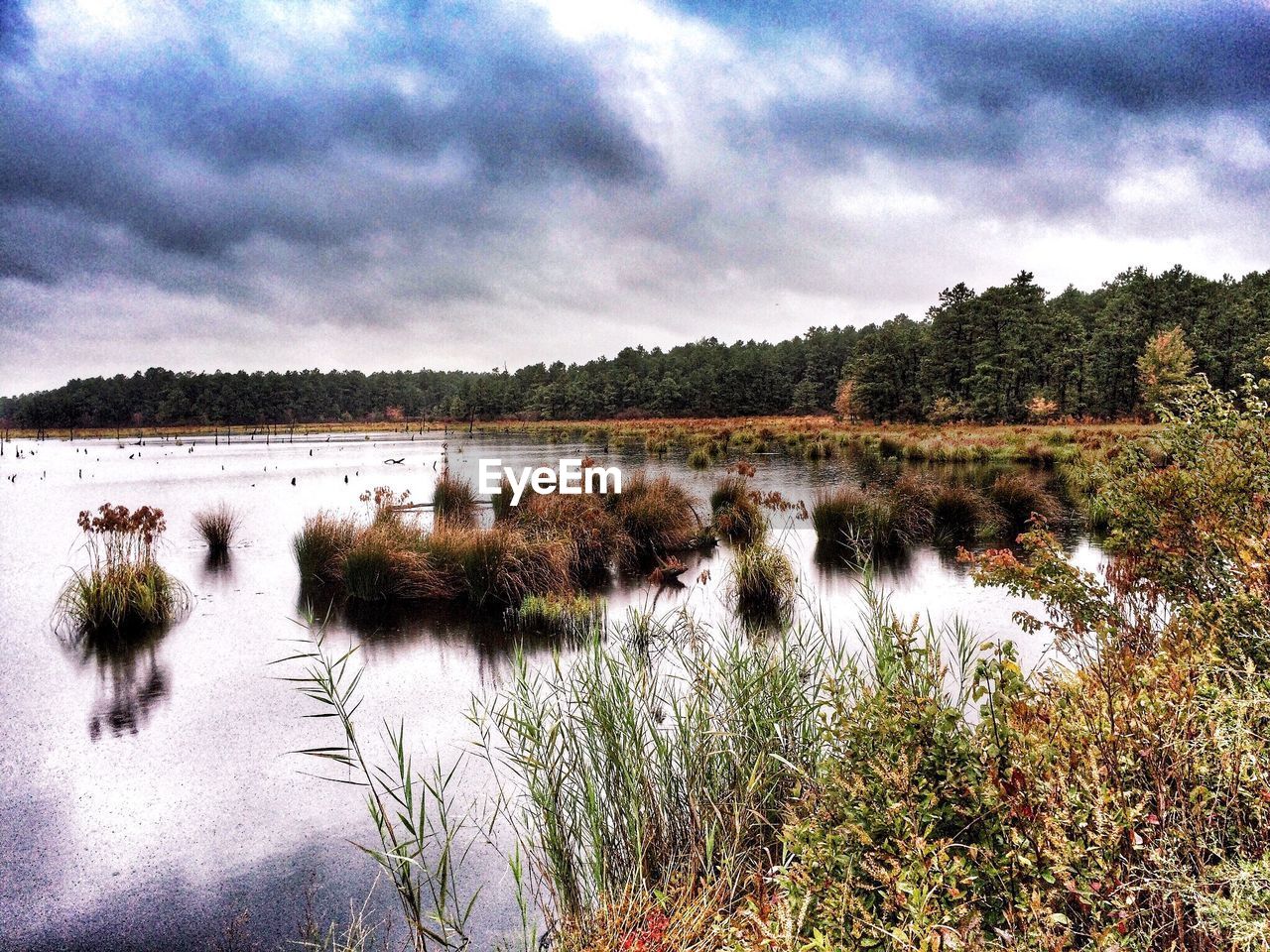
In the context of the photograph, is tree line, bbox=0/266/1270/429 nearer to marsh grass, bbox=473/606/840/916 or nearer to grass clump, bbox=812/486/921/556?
marsh grass, bbox=473/606/840/916

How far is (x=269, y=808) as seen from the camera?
547 cm

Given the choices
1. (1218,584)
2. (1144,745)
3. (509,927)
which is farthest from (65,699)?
(1218,584)

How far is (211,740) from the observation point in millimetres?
6773

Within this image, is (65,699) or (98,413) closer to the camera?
(65,699)

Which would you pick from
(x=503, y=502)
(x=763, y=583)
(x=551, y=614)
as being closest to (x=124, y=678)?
(x=551, y=614)

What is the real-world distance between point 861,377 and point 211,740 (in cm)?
7674

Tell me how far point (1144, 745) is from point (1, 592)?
55.7 feet

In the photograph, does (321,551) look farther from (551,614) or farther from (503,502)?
(551,614)

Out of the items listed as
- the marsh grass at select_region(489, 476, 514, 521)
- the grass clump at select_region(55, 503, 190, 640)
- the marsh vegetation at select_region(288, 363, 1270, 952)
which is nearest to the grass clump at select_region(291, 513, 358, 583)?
the grass clump at select_region(55, 503, 190, 640)

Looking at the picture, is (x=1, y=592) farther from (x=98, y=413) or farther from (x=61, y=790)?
(x=98, y=413)

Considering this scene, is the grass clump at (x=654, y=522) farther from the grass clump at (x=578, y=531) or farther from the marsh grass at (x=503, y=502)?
the marsh grass at (x=503, y=502)

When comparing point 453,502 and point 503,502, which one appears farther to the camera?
point 453,502

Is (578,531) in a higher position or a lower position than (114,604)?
higher

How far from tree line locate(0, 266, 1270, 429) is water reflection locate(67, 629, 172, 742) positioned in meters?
10.3
